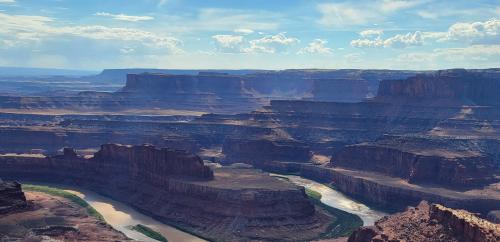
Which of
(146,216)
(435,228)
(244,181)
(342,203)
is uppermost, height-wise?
(435,228)

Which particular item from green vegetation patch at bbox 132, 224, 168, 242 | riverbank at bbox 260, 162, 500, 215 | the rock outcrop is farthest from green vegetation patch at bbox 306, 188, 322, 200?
green vegetation patch at bbox 132, 224, 168, 242

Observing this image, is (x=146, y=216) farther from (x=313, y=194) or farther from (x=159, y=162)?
(x=313, y=194)

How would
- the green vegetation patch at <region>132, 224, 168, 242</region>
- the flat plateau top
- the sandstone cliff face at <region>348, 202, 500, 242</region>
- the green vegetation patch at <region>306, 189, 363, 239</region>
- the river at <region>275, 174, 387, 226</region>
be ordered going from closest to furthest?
the sandstone cliff face at <region>348, 202, 500, 242</region> < the green vegetation patch at <region>132, 224, 168, 242</region> < the green vegetation patch at <region>306, 189, 363, 239</region> < the flat plateau top < the river at <region>275, 174, 387, 226</region>

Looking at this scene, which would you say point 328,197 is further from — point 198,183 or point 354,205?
point 198,183

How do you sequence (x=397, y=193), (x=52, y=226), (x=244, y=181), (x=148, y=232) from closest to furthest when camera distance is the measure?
(x=52, y=226), (x=148, y=232), (x=244, y=181), (x=397, y=193)

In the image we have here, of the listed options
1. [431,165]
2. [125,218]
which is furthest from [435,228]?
[431,165]

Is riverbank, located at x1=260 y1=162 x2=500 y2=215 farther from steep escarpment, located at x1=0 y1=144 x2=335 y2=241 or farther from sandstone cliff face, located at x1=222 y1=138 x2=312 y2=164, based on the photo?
sandstone cliff face, located at x1=222 y1=138 x2=312 y2=164

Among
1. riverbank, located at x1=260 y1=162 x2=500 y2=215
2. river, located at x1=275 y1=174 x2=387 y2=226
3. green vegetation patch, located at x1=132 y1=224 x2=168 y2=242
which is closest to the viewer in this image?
green vegetation patch, located at x1=132 y1=224 x2=168 y2=242
